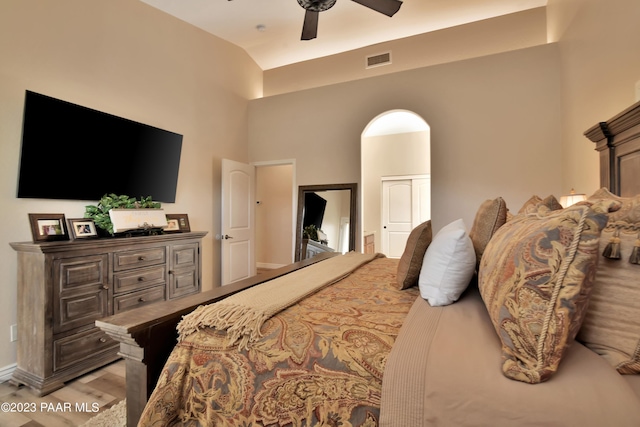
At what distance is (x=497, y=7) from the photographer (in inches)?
152

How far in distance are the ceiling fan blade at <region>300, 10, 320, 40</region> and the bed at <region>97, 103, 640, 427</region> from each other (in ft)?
8.34

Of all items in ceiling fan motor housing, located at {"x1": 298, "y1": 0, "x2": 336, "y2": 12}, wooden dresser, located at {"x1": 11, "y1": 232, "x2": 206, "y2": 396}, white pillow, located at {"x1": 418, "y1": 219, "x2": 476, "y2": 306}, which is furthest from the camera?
ceiling fan motor housing, located at {"x1": 298, "y1": 0, "x2": 336, "y2": 12}

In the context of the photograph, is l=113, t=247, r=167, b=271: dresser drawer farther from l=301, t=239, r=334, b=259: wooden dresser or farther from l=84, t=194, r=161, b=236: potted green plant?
l=301, t=239, r=334, b=259: wooden dresser

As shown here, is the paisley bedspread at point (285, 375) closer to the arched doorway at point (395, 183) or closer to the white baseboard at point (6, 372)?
the white baseboard at point (6, 372)

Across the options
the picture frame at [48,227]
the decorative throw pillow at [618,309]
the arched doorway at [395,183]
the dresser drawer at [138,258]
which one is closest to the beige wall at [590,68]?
the decorative throw pillow at [618,309]

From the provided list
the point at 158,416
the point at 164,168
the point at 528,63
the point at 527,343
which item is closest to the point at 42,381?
the point at 158,416

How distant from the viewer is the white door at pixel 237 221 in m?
4.20

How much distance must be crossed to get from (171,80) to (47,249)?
244 cm

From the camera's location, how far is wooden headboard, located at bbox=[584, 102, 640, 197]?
1653mm

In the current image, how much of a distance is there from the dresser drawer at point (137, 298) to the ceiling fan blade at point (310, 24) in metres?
2.89

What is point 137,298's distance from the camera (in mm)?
2625

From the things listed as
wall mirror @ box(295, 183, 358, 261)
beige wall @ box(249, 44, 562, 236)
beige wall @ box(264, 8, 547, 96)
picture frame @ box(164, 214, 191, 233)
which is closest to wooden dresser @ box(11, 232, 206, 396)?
picture frame @ box(164, 214, 191, 233)

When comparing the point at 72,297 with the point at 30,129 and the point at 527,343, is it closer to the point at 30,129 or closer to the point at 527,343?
the point at 30,129

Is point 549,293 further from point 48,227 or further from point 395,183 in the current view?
point 395,183
